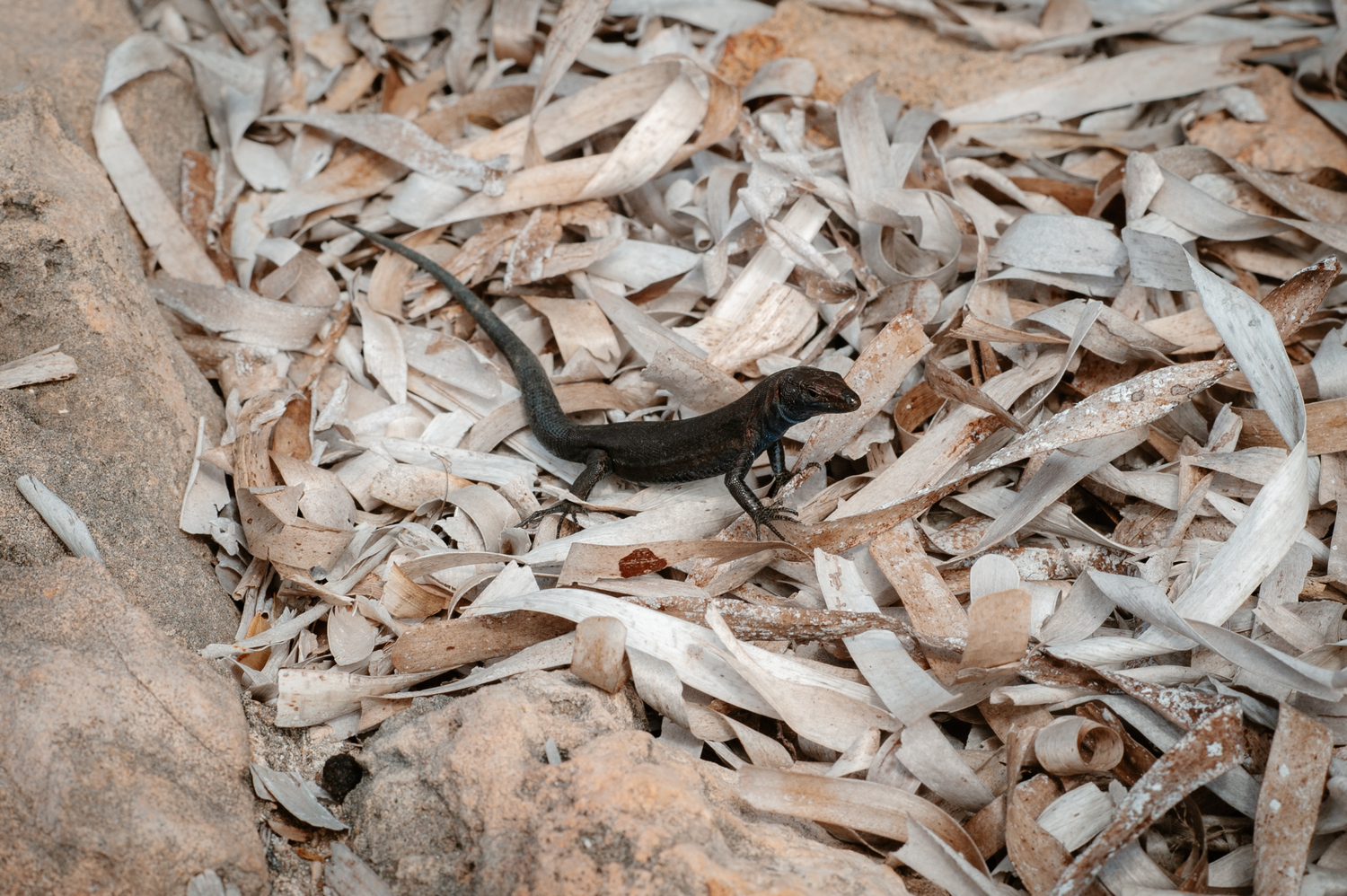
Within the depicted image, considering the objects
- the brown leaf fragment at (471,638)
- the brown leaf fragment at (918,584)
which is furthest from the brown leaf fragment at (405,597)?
the brown leaf fragment at (918,584)

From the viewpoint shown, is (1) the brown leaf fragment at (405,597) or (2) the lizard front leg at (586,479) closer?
(1) the brown leaf fragment at (405,597)

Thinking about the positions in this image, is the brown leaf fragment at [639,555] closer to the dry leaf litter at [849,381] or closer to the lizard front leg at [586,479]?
the dry leaf litter at [849,381]

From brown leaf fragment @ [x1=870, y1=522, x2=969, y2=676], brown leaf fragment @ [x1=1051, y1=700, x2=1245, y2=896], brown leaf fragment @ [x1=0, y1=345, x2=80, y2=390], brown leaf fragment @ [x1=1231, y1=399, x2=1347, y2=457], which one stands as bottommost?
brown leaf fragment @ [x1=870, y1=522, x2=969, y2=676]

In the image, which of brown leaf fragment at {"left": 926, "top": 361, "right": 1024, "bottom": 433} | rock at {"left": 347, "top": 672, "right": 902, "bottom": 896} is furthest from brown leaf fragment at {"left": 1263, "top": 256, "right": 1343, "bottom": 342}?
rock at {"left": 347, "top": 672, "right": 902, "bottom": 896}

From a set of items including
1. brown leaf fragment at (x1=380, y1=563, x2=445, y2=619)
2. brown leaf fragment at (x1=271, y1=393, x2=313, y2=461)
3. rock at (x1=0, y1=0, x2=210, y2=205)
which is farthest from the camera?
rock at (x1=0, y1=0, x2=210, y2=205)

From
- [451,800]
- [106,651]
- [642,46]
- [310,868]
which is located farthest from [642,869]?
[642,46]

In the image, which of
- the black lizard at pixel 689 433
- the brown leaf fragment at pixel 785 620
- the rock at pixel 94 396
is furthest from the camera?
the black lizard at pixel 689 433

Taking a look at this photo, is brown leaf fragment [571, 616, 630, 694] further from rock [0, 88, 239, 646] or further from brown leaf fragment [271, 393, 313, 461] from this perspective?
brown leaf fragment [271, 393, 313, 461]

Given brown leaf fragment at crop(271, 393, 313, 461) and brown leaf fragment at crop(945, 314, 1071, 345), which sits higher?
brown leaf fragment at crop(945, 314, 1071, 345)
